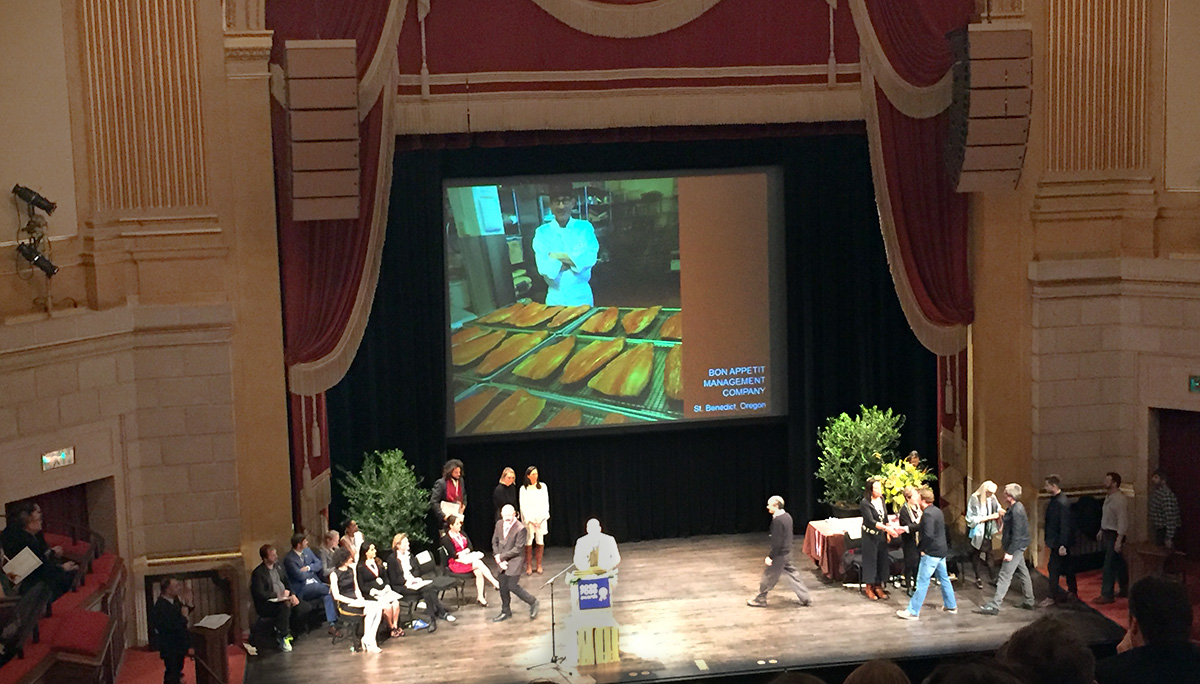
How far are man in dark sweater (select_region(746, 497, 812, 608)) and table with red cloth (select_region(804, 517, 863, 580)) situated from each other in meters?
0.52

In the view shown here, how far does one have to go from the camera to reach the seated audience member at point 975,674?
3.59 metres

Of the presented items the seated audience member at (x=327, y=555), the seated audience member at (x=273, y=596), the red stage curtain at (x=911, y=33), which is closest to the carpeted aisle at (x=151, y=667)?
the seated audience member at (x=273, y=596)

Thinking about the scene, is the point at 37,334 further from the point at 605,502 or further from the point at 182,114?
the point at 605,502

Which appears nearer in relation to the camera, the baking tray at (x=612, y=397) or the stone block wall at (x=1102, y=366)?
the stone block wall at (x=1102, y=366)

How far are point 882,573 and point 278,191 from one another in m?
5.82

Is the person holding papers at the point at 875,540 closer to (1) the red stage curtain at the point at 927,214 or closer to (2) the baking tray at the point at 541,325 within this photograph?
(1) the red stage curtain at the point at 927,214

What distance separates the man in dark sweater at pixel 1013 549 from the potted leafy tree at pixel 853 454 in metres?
1.78

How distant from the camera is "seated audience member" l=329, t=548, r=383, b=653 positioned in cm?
1080

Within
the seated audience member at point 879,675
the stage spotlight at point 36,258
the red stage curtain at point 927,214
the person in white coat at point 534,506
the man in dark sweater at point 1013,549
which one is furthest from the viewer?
the person in white coat at point 534,506

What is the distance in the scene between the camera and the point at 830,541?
1210 centimetres

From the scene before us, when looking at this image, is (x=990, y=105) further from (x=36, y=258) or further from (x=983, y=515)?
(x=36, y=258)

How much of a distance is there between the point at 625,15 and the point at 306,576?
5.19 meters

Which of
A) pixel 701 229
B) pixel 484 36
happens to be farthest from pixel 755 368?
pixel 484 36

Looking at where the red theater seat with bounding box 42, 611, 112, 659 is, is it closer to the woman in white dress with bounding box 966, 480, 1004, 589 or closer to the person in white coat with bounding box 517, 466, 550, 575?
the person in white coat with bounding box 517, 466, 550, 575
